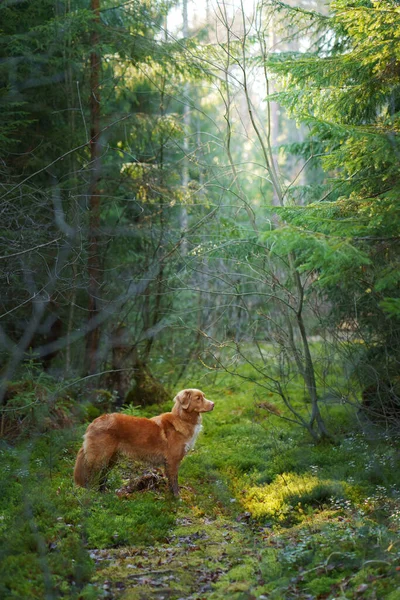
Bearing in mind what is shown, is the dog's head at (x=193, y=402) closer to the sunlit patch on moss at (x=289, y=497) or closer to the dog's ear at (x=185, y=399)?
the dog's ear at (x=185, y=399)

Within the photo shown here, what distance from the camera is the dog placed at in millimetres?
7465

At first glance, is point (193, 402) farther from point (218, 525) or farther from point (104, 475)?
point (218, 525)

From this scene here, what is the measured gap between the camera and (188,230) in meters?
11.6

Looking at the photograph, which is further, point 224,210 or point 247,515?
Result: point 224,210

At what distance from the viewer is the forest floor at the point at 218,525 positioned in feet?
17.3

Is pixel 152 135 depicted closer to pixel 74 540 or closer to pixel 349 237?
pixel 349 237

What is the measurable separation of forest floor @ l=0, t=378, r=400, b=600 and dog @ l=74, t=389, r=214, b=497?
30 cm

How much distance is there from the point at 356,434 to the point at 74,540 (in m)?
5.13

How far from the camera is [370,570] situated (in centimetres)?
520

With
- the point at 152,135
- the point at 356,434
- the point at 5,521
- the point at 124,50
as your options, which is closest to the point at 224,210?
the point at 152,135

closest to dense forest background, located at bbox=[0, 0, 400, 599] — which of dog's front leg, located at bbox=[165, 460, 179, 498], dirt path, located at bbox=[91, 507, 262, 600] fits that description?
dirt path, located at bbox=[91, 507, 262, 600]

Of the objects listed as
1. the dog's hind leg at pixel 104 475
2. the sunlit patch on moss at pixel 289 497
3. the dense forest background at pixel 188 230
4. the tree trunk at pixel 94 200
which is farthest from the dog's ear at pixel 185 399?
the tree trunk at pixel 94 200

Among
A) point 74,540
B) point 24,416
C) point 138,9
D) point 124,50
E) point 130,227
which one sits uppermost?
point 138,9

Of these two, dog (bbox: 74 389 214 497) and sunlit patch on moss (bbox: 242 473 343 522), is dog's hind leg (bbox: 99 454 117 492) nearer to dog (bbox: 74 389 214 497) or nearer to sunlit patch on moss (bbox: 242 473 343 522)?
dog (bbox: 74 389 214 497)
